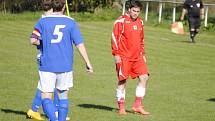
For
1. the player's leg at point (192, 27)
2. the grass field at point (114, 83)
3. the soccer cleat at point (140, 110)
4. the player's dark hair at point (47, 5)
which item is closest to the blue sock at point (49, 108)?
the player's dark hair at point (47, 5)

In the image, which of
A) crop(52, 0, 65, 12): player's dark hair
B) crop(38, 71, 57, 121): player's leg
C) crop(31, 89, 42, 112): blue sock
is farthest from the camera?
crop(31, 89, 42, 112): blue sock

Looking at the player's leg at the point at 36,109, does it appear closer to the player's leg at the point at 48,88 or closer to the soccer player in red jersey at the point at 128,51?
the player's leg at the point at 48,88

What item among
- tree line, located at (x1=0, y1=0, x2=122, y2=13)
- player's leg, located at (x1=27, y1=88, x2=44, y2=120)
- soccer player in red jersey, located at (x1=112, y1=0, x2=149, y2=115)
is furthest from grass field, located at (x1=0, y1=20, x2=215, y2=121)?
tree line, located at (x1=0, y1=0, x2=122, y2=13)

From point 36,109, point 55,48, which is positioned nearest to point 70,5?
point 36,109

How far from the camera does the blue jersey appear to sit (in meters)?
8.77

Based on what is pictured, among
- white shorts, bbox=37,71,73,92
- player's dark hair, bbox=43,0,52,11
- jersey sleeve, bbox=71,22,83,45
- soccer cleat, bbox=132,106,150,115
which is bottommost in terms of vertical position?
soccer cleat, bbox=132,106,150,115

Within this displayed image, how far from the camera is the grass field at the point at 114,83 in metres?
11.4

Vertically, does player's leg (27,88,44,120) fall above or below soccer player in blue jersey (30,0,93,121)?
below

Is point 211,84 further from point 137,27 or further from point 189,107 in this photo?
point 137,27

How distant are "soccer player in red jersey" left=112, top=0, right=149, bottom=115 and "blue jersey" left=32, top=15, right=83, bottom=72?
2.30 m

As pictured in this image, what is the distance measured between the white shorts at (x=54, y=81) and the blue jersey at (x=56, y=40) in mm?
73

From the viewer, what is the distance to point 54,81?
898 centimetres

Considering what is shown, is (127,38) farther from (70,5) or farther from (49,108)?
(70,5)

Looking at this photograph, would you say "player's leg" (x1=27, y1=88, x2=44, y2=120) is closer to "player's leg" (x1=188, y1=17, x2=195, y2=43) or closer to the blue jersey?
the blue jersey
